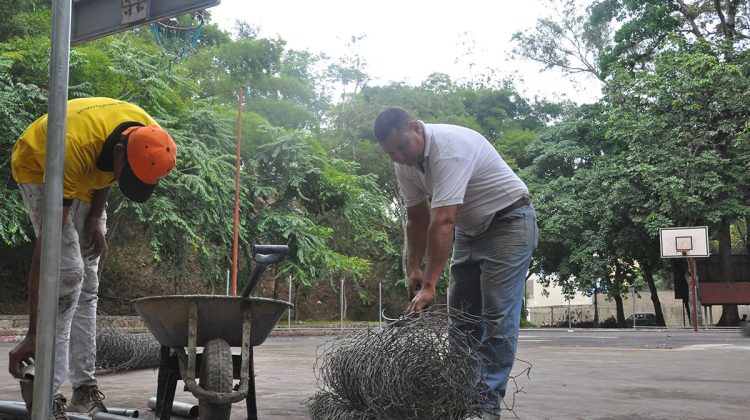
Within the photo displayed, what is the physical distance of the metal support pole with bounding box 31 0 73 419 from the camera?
1.98m

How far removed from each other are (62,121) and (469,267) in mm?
2144

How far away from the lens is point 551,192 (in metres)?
27.8

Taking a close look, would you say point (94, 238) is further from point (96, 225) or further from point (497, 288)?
point (497, 288)

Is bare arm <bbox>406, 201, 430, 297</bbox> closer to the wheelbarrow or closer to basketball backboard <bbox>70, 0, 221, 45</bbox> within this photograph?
the wheelbarrow

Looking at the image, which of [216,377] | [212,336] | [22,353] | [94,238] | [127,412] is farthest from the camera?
[94,238]

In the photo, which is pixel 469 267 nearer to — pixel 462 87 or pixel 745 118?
pixel 745 118

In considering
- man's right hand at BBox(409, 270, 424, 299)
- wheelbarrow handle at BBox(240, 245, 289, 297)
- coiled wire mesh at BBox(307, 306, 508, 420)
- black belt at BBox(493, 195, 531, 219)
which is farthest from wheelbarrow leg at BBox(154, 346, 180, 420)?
black belt at BBox(493, 195, 531, 219)

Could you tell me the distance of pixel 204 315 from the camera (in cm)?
324

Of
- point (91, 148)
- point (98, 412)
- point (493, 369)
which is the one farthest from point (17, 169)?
point (493, 369)

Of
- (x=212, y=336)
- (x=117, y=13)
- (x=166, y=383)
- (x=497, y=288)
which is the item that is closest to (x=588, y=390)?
(x=497, y=288)

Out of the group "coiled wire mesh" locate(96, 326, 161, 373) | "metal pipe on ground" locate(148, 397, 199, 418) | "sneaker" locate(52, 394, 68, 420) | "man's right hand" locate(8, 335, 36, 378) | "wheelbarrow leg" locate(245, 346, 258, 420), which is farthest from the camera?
"coiled wire mesh" locate(96, 326, 161, 373)

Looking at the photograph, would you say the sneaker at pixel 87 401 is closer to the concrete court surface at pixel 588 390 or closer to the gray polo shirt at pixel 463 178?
the concrete court surface at pixel 588 390

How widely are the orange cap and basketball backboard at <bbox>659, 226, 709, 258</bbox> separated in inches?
871

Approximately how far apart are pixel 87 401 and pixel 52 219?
1.89 meters
